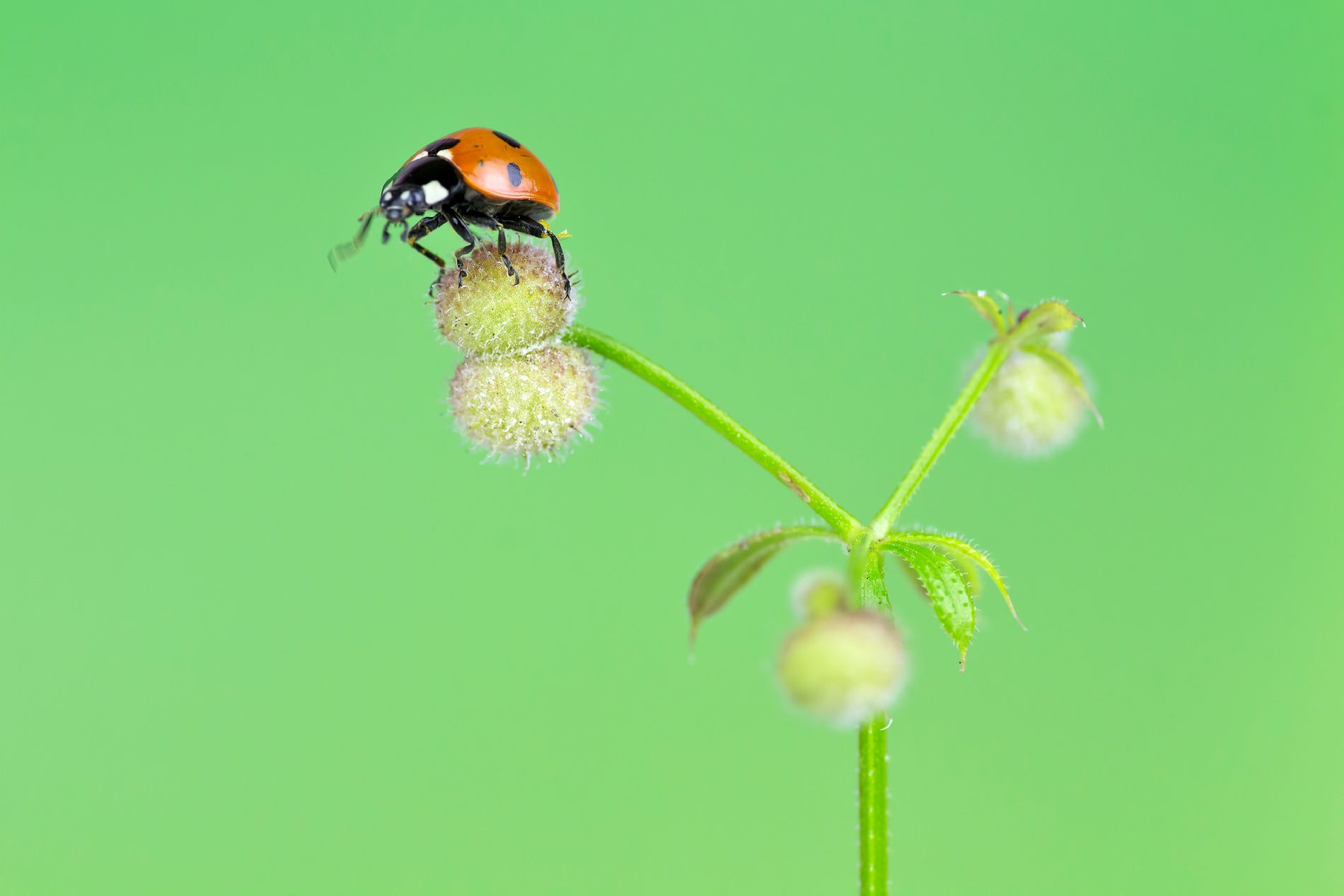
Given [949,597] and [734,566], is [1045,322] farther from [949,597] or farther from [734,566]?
[734,566]

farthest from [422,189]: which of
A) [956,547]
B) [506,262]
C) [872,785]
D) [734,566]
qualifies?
[872,785]

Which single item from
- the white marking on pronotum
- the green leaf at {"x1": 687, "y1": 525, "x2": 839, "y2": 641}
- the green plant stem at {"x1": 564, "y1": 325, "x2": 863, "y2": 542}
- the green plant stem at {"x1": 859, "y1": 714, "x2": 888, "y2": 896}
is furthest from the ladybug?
the green plant stem at {"x1": 859, "y1": 714, "x2": 888, "y2": 896}

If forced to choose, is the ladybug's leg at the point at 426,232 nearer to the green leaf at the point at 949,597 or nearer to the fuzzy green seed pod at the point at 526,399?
the fuzzy green seed pod at the point at 526,399

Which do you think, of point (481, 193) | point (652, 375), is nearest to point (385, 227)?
point (481, 193)

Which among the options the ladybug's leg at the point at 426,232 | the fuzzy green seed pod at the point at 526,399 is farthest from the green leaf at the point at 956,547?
the ladybug's leg at the point at 426,232

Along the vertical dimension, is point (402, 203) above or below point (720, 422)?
above

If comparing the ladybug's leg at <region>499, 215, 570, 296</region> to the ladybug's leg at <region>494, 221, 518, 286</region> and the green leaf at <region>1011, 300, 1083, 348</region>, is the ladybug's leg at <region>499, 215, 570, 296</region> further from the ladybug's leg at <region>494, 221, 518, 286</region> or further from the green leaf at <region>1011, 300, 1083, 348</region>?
the green leaf at <region>1011, 300, 1083, 348</region>
